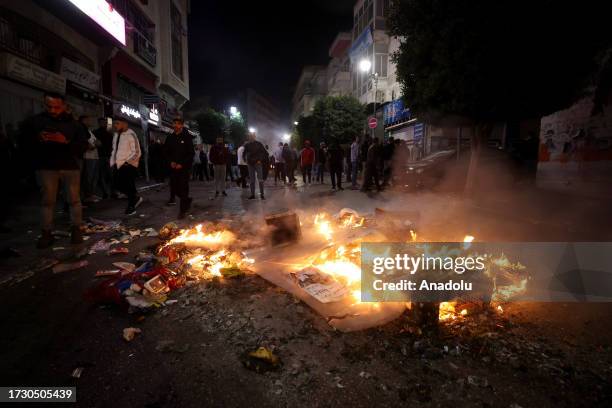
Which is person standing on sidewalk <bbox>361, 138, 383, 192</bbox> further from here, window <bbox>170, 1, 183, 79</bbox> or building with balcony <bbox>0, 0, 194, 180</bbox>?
window <bbox>170, 1, 183, 79</bbox>

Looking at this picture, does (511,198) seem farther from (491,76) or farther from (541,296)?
(541,296)

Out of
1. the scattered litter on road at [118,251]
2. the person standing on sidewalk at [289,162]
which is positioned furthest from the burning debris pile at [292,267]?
Answer: the person standing on sidewalk at [289,162]

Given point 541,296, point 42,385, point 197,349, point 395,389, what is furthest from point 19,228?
point 541,296

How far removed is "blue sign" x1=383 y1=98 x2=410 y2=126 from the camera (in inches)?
976

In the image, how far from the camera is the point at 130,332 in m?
2.52

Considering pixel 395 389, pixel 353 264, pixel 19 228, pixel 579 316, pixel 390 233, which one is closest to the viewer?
pixel 395 389

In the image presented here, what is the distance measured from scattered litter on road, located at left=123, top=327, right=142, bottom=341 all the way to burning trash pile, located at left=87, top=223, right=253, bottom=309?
31 cm

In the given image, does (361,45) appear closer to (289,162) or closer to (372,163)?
(289,162)

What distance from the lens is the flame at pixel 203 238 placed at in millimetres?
4805

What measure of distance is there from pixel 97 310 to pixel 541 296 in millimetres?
4129

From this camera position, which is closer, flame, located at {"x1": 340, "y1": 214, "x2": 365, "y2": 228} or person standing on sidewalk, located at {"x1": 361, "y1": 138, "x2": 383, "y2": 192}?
flame, located at {"x1": 340, "y1": 214, "x2": 365, "y2": 228}

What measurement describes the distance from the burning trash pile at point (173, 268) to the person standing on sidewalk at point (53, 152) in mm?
1498

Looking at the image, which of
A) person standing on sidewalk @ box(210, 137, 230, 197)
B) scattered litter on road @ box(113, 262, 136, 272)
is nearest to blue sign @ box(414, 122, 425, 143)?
person standing on sidewalk @ box(210, 137, 230, 197)

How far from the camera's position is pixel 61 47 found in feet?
42.2
